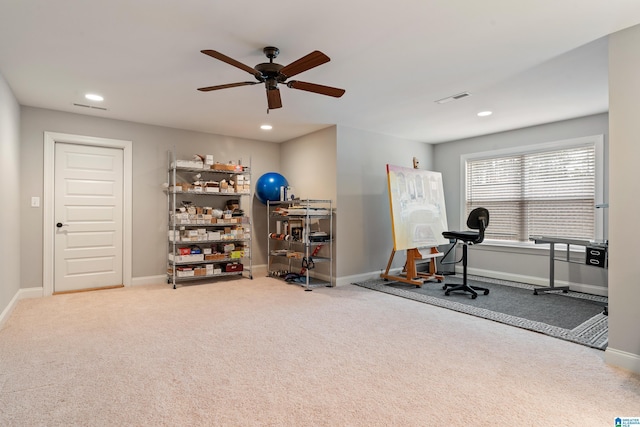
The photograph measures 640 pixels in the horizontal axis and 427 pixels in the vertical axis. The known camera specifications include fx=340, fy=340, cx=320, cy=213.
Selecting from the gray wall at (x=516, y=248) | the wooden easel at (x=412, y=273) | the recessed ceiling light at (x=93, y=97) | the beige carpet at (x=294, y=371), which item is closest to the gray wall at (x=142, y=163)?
the recessed ceiling light at (x=93, y=97)

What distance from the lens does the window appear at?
4859mm

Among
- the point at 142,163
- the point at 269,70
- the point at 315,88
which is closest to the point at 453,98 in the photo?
the point at 315,88

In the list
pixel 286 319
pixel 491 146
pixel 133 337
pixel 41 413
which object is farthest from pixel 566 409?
pixel 491 146

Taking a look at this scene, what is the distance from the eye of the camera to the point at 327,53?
293 cm

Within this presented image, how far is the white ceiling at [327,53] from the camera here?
7.54 ft

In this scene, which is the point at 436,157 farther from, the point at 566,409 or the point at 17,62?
the point at 17,62

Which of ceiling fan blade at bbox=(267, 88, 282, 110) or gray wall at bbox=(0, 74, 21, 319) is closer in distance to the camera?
ceiling fan blade at bbox=(267, 88, 282, 110)

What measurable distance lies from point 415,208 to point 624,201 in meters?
3.03

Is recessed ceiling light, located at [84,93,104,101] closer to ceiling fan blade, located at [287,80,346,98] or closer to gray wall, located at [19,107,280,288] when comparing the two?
gray wall, located at [19,107,280,288]

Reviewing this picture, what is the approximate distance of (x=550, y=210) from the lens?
5258 mm

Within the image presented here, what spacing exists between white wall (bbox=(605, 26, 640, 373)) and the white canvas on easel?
2708 millimetres

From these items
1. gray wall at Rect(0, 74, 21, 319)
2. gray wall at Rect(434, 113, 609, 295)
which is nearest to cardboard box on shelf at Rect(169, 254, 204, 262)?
gray wall at Rect(0, 74, 21, 319)

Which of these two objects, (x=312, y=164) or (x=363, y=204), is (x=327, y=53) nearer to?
(x=312, y=164)

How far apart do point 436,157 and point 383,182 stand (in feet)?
5.40
